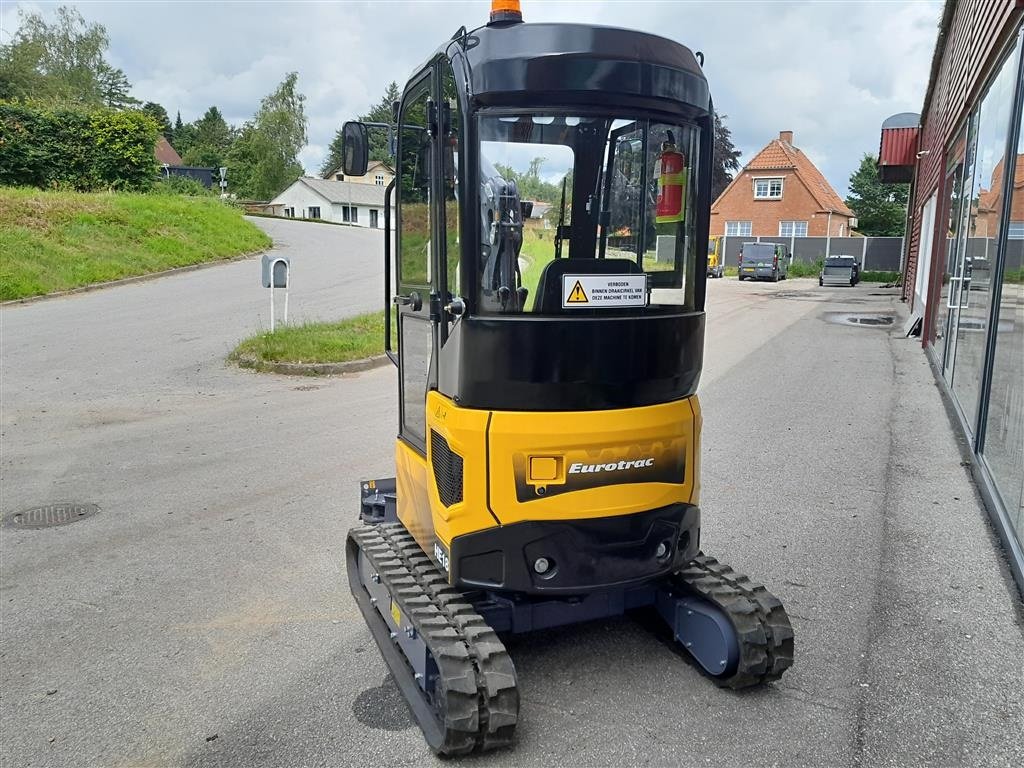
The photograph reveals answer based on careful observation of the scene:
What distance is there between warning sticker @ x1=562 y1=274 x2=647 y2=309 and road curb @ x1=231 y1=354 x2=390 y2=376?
869 centimetres

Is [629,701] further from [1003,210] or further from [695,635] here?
[1003,210]

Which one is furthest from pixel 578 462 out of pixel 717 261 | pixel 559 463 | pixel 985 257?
pixel 717 261

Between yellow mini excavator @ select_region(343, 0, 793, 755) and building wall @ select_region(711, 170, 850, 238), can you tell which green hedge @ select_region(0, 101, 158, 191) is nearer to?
yellow mini excavator @ select_region(343, 0, 793, 755)

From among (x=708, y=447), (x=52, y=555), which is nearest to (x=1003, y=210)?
(x=708, y=447)

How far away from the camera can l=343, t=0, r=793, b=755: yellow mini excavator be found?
308 cm

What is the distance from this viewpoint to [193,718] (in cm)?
343

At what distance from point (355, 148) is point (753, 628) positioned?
280 centimetres

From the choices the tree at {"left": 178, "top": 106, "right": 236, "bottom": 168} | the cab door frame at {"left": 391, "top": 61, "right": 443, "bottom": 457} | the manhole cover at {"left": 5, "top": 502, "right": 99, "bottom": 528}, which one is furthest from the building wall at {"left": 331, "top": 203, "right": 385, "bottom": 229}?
the cab door frame at {"left": 391, "top": 61, "right": 443, "bottom": 457}

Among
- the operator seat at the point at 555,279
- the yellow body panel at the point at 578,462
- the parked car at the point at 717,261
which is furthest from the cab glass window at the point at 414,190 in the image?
the parked car at the point at 717,261

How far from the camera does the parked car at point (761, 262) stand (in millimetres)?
38438

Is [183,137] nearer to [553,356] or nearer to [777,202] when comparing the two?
[777,202]

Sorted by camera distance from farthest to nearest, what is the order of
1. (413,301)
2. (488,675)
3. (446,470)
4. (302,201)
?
(302,201) < (413,301) < (446,470) < (488,675)

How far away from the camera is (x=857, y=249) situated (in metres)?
43.7

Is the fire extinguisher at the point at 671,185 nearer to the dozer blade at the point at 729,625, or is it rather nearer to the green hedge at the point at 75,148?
the dozer blade at the point at 729,625
